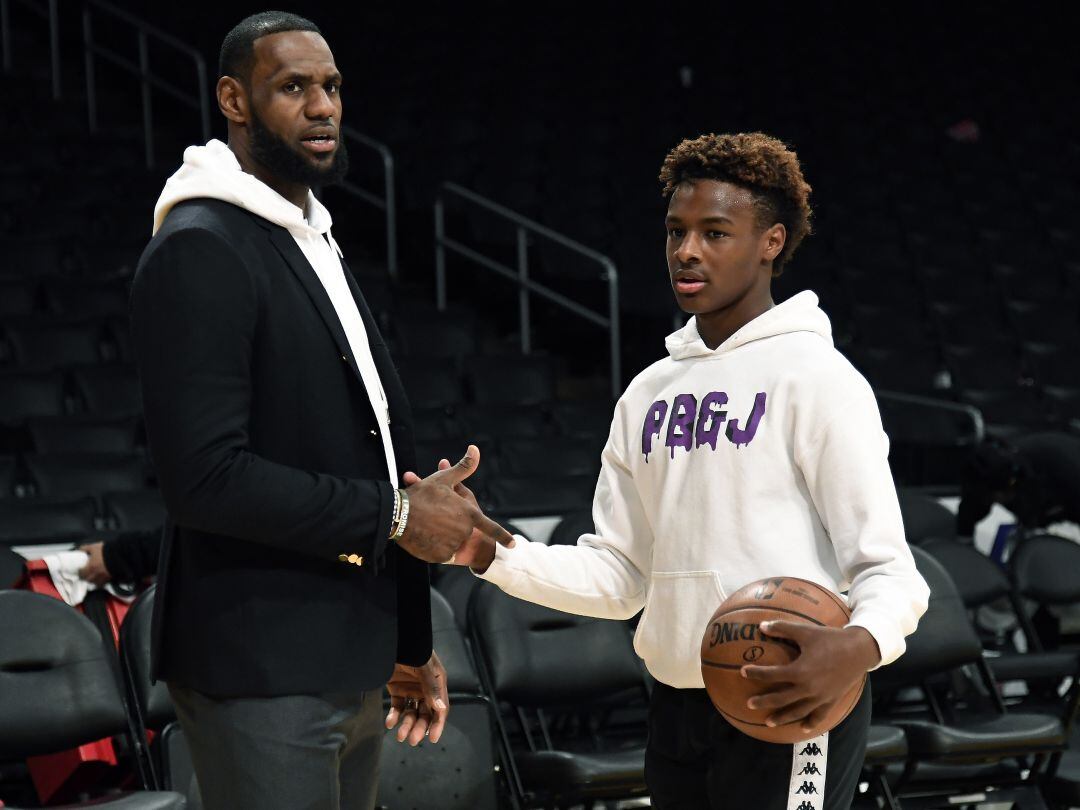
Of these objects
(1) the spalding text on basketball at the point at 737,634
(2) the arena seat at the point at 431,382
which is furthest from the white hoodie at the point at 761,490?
(2) the arena seat at the point at 431,382

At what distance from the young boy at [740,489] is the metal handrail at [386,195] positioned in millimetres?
6154

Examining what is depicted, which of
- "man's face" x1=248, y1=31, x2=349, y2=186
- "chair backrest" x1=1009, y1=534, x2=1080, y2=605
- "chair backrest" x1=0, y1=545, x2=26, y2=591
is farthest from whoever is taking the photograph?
"chair backrest" x1=1009, y1=534, x2=1080, y2=605

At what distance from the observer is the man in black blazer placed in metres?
2.04

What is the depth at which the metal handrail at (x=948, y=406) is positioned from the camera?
7395 millimetres

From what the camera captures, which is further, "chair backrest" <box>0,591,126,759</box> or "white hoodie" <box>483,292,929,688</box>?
"chair backrest" <box>0,591,126,759</box>

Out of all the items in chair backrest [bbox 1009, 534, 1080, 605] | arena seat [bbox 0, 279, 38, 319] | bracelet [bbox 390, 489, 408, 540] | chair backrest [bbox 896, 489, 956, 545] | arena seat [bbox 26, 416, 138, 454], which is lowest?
chair backrest [bbox 1009, 534, 1080, 605]

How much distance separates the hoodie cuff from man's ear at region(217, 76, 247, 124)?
1.21 m

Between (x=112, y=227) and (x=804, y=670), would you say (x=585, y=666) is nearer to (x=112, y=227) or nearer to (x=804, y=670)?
(x=804, y=670)

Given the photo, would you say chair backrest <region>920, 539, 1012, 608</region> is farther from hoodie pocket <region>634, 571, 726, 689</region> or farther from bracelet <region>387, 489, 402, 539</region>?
bracelet <region>387, 489, 402, 539</region>

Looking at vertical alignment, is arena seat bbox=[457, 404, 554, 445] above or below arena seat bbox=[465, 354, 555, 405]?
below

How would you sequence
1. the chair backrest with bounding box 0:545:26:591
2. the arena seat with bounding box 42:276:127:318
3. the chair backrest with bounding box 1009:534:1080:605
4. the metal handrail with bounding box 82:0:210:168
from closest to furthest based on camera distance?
1. the chair backrest with bounding box 0:545:26:591
2. the chair backrest with bounding box 1009:534:1080:605
3. the arena seat with bounding box 42:276:127:318
4. the metal handrail with bounding box 82:0:210:168

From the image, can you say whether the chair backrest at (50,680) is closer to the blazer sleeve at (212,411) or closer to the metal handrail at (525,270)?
the blazer sleeve at (212,411)

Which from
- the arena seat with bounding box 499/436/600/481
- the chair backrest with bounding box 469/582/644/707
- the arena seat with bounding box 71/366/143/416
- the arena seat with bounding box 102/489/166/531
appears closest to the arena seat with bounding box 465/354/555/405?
the arena seat with bounding box 499/436/600/481

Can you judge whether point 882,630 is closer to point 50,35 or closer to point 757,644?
point 757,644
